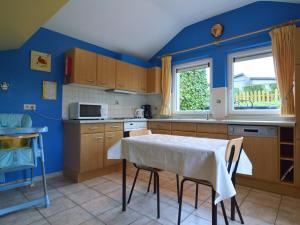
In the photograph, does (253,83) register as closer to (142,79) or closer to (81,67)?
(142,79)

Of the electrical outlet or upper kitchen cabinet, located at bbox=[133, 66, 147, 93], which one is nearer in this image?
the electrical outlet

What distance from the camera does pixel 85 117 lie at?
3.14 meters

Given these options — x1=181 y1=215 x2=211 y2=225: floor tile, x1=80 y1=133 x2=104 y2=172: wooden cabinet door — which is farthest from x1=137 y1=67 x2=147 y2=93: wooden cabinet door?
x1=181 y1=215 x2=211 y2=225: floor tile

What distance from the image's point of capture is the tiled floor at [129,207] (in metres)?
1.78

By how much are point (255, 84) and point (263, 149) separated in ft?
4.10

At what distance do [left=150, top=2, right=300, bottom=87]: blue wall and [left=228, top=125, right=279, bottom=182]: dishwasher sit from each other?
1176 millimetres

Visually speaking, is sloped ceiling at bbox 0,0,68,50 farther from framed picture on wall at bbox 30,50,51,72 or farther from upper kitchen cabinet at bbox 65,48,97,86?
upper kitchen cabinet at bbox 65,48,97,86

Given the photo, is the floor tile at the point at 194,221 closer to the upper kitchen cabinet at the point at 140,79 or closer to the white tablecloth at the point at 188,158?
Result: the white tablecloth at the point at 188,158

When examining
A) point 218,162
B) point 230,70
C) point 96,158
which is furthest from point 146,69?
point 218,162

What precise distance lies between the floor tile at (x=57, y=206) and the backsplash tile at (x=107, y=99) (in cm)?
145

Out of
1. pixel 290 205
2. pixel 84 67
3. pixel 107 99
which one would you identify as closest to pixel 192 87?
pixel 107 99

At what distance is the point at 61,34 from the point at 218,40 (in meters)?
2.81

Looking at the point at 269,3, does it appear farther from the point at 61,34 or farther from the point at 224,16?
the point at 61,34

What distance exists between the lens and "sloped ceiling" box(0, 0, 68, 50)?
57.8 inches
